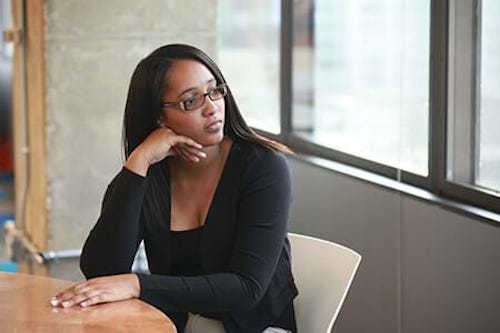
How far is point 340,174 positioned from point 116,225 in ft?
4.59

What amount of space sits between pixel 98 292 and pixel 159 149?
45cm

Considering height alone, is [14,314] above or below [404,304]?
above

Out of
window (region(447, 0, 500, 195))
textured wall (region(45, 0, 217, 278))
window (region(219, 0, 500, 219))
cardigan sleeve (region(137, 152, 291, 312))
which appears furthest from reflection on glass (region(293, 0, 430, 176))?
cardigan sleeve (region(137, 152, 291, 312))

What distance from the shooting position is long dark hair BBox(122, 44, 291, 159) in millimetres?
2420

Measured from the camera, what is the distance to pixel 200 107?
93.7 inches

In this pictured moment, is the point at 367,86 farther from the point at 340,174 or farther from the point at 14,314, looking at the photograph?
the point at 14,314

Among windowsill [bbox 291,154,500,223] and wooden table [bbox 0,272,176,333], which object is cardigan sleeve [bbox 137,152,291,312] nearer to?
wooden table [bbox 0,272,176,333]

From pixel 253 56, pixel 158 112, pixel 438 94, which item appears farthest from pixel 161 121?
pixel 253 56

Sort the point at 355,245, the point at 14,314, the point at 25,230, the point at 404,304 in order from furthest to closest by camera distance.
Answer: the point at 25,230 → the point at 355,245 → the point at 404,304 → the point at 14,314

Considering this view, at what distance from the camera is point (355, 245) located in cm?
347

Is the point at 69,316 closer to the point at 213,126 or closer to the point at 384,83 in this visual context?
the point at 213,126

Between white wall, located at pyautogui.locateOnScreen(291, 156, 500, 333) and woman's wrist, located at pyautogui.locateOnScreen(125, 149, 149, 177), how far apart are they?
96 centimetres

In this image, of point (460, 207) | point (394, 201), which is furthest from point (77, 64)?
point (460, 207)

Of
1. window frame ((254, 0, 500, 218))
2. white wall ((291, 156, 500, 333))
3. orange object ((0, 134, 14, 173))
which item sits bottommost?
orange object ((0, 134, 14, 173))
